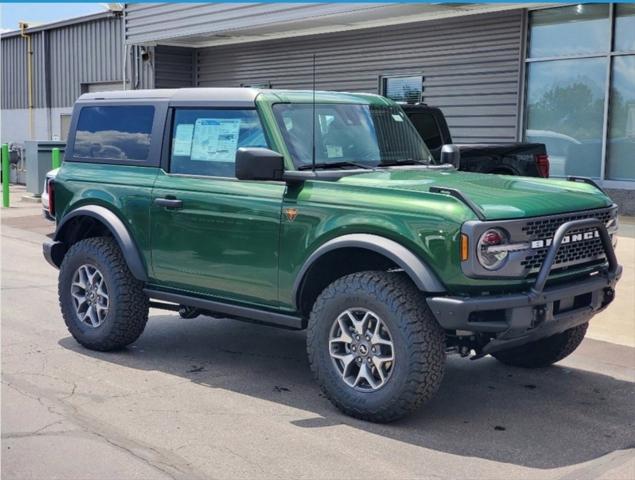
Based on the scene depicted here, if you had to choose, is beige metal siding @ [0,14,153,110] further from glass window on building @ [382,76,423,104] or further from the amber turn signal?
the amber turn signal

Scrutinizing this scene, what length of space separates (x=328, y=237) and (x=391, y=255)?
1.68 feet

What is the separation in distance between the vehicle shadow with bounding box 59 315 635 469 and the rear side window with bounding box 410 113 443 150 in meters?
4.15

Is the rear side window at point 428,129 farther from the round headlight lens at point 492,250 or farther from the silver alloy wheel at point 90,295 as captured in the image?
the round headlight lens at point 492,250

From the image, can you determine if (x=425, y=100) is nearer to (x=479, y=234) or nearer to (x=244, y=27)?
(x=244, y=27)

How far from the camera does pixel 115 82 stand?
2212cm

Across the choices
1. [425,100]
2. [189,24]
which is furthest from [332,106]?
[189,24]

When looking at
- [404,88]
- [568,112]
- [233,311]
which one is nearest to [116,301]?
[233,311]

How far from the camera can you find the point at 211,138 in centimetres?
606

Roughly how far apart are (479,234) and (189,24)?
534 inches

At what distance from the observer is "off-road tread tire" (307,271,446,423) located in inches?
186

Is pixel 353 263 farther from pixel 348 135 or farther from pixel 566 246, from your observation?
pixel 566 246

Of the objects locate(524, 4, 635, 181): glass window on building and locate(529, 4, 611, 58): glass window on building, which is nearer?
locate(524, 4, 635, 181): glass window on building

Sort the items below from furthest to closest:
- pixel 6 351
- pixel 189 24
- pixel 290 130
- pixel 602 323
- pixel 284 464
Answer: pixel 189 24, pixel 602 323, pixel 6 351, pixel 290 130, pixel 284 464

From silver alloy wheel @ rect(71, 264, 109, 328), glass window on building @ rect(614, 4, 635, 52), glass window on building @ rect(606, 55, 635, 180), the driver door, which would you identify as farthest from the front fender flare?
glass window on building @ rect(614, 4, 635, 52)
